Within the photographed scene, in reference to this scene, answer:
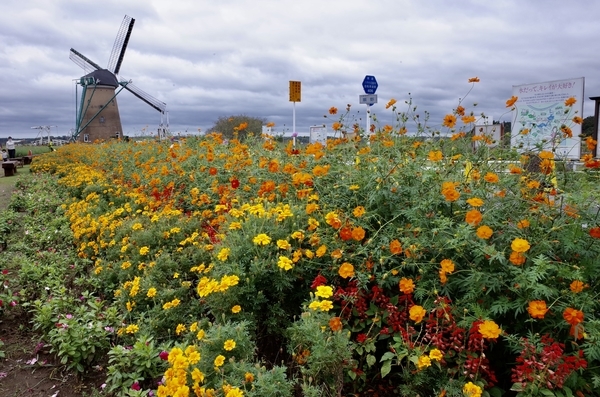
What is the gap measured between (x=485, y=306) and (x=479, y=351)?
0.20 metres

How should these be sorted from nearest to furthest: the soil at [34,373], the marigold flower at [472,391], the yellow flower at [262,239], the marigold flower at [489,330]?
the marigold flower at [472,391] → the marigold flower at [489,330] → the yellow flower at [262,239] → the soil at [34,373]

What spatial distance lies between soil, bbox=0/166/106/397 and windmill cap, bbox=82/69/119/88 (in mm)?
35447

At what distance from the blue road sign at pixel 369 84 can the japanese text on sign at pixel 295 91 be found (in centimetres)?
125

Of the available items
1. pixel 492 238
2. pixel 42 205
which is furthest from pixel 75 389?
pixel 42 205

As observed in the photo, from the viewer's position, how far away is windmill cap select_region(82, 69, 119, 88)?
33.9 metres

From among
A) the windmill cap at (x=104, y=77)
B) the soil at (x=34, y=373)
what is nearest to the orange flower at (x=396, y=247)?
the soil at (x=34, y=373)

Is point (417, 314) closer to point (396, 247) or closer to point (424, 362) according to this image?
point (424, 362)

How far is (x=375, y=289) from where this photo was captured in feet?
6.55

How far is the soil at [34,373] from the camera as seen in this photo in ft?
7.77

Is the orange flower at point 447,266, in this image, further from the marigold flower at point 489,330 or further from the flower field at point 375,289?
the marigold flower at point 489,330

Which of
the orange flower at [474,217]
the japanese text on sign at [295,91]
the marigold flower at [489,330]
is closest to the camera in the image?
the marigold flower at [489,330]

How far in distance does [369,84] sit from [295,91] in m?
1.44

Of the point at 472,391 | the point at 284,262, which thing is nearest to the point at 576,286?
the point at 472,391

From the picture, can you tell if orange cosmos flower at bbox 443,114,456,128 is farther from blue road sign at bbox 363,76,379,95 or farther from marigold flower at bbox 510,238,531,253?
blue road sign at bbox 363,76,379,95
